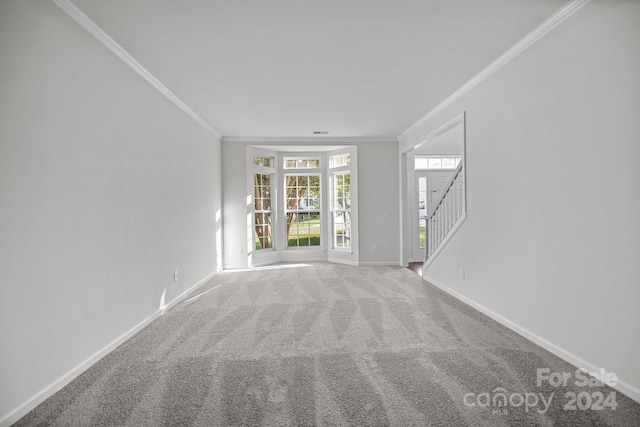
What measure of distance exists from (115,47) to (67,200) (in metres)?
1.42

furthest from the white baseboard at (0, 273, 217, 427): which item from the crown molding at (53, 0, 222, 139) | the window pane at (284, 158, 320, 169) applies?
the window pane at (284, 158, 320, 169)

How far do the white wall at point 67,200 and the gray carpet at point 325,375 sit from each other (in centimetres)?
Answer: 29

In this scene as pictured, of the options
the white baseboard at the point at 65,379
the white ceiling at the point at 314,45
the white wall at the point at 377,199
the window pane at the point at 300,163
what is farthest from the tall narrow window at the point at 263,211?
the white baseboard at the point at 65,379

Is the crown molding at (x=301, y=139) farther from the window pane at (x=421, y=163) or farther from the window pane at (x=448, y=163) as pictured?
the window pane at (x=448, y=163)

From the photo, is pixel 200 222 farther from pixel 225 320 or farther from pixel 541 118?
pixel 541 118

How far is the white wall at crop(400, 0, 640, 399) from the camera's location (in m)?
2.16

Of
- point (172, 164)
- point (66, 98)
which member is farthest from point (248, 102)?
point (66, 98)

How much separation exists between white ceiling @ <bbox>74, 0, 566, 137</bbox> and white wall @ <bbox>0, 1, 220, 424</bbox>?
0.42 metres

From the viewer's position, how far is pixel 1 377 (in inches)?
74.1

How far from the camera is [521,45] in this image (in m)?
3.05

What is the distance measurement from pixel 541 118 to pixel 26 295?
3.86 m

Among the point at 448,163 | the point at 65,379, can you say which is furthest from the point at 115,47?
the point at 448,163

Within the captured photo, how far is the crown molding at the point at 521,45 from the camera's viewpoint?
2521 mm

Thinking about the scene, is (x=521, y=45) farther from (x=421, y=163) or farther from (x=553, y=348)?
(x=421, y=163)
